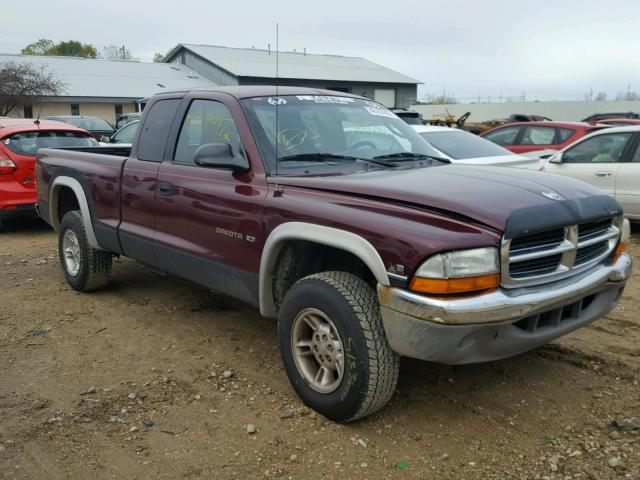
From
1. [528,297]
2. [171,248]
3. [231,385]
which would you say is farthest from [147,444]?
[528,297]

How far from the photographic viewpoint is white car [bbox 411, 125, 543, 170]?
777 centimetres

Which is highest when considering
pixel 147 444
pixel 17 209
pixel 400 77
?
pixel 400 77

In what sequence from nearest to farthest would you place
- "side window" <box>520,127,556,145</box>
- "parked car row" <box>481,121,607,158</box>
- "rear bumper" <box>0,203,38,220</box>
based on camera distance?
"rear bumper" <box>0,203,38,220</box> < "parked car row" <box>481,121,607,158</box> < "side window" <box>520,127,556,145</box>

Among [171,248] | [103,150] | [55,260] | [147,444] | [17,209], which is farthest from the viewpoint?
[17,209]

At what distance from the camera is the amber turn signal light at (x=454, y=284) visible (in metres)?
2.90

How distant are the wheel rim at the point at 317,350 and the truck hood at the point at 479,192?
0.75 meters

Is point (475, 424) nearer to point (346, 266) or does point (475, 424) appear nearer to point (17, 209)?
point (346, 266)

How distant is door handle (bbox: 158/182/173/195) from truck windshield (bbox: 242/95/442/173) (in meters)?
0.87

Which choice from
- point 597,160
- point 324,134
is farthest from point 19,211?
point 597,160

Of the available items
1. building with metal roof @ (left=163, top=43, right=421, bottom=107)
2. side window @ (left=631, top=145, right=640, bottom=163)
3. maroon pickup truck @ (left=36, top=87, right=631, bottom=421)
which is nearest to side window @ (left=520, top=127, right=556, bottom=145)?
side window @ (left=631, top=145, right=640, bottom=163)

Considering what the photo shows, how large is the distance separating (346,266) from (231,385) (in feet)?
3.64

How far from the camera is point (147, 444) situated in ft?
10.8

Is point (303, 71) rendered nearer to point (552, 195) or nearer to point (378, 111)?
point (378, 111)

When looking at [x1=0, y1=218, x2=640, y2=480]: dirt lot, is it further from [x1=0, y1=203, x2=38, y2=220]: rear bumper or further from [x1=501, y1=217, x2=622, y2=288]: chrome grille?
[x1=0, y1=203, x2=38, y2=220]: rear bumper
